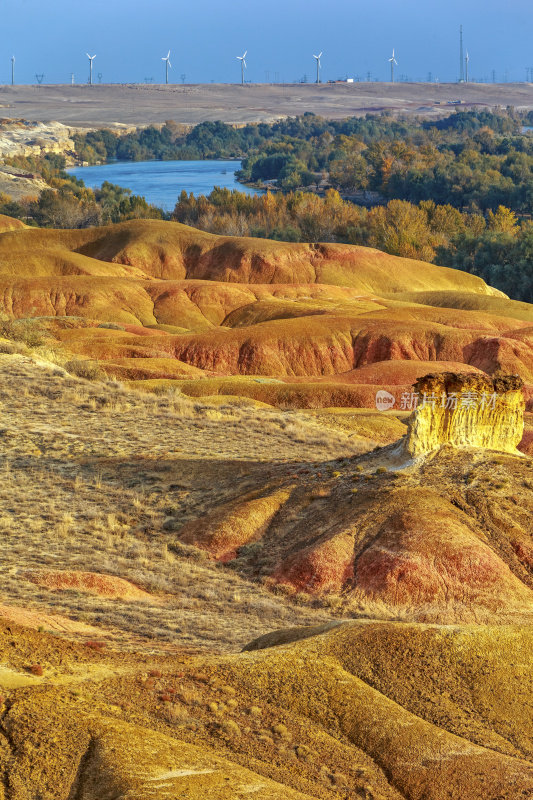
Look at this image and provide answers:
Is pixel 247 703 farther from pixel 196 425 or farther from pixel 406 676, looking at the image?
pixel 196 425

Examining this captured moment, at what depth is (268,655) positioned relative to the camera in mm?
12102

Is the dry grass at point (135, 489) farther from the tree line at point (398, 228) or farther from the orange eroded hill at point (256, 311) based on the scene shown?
the tree line at point (398, 228)

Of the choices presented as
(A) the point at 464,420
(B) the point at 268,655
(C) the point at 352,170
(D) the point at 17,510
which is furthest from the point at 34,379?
(C) the point at 352,170

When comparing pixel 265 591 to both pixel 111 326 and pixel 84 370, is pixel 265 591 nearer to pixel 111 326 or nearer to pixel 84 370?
pixel 84 370

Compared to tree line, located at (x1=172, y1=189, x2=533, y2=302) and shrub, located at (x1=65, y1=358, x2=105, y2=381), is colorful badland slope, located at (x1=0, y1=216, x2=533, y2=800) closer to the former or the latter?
shrub, located at (x1=65, y1=358, x2=105, y2=381)

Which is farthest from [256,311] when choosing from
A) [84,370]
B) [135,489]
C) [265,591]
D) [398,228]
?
[265,591]

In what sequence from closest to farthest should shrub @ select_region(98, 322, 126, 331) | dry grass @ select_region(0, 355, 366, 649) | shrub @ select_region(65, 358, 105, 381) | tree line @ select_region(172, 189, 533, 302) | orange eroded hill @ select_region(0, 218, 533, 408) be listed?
dry grass @ select_region(0, 355, 366, 649) → shrub @ select_region(65, 358, 105, 381) → orange eroded hill @ select_region(0, 218, 533, 408) → shrub @ select_region(98, 322, 126, 331) → tree line @ select_region(172, 189, 533, 302)

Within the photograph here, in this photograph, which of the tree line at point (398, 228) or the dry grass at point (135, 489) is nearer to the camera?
the dry grass at point (135, 489)

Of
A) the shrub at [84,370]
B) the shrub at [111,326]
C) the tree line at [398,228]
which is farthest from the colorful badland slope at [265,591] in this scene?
the tree line at [398,228]

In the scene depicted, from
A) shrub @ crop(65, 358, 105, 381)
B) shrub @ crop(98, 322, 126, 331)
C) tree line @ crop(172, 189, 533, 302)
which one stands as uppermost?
tree line @ crop(172, 189, 533, 302)

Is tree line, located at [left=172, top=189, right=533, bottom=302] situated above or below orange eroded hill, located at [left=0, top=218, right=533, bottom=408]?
above

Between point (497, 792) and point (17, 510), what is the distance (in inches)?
595

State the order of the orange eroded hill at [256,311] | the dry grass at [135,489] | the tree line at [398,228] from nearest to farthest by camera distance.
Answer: the dry grass at [135,489], the orange eroded hill at [256,311], the tree line at [398,228]

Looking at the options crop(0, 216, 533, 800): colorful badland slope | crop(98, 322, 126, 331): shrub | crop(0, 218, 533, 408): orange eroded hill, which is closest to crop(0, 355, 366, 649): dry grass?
crop(0, 216, 533, 800): colorful badland slope
